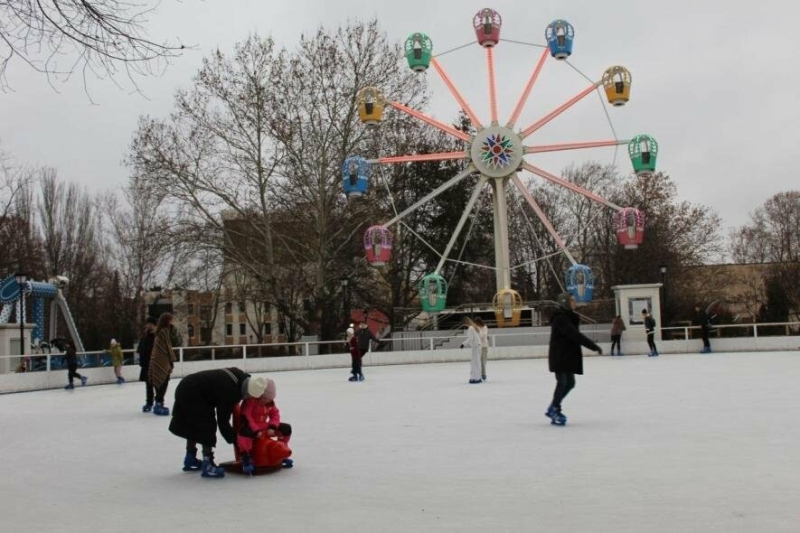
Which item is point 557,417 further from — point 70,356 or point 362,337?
point 70,356

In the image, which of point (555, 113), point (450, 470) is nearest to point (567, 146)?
point (555, 113)

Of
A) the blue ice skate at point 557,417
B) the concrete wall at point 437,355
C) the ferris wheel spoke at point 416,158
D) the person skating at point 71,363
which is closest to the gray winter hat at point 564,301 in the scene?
the blue ice skate at point 557,417

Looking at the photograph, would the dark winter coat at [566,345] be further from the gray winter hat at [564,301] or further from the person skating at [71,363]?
the person skating at [71,363]

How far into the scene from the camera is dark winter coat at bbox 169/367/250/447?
731cm

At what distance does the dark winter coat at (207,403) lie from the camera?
7.31 m

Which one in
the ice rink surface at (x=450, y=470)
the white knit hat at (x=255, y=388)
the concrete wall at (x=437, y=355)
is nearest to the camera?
the ice rink surface at (x=450, y=470)

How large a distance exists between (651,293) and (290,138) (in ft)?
55.1

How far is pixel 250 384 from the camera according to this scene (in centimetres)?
722

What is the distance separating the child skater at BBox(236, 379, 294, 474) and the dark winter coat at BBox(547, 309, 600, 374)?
3959 mm

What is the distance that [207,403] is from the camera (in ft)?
24.2

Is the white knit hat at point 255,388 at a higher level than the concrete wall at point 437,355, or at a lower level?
higher

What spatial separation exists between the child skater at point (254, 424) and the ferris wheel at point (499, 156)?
88.0ft

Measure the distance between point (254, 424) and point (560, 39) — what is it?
31.9 meters

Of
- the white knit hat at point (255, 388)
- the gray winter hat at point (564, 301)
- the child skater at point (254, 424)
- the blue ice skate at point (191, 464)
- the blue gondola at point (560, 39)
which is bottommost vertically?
the blue ice skate at point (191, 464)
